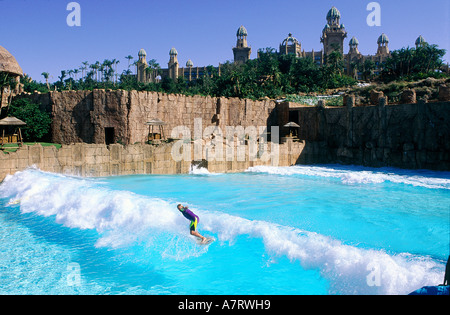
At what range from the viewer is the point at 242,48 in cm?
8719

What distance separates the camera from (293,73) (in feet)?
138

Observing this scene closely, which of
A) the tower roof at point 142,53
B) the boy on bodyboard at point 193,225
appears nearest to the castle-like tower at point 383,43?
the tower roof at point 142,53

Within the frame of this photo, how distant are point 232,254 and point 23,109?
726 inches

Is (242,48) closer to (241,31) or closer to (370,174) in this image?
(241,31)

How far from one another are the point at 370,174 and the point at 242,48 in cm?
7447

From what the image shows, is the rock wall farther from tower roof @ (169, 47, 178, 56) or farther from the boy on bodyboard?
tower roof @ (169, 47, 178, 56)

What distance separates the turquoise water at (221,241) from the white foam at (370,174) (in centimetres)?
260

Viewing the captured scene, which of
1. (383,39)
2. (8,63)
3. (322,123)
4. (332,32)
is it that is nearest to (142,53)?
(332,32)

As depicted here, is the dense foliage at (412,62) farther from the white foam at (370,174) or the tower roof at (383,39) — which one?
the tower roof at (383,39)

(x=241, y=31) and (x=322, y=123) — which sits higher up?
(x=241, y=31)

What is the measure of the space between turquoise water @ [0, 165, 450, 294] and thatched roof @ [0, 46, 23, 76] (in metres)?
15.8

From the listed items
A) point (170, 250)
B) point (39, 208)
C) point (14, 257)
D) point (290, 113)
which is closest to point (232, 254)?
point (170, 250)

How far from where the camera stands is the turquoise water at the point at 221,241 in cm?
536

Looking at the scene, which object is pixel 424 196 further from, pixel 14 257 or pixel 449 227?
pixel 14 257
